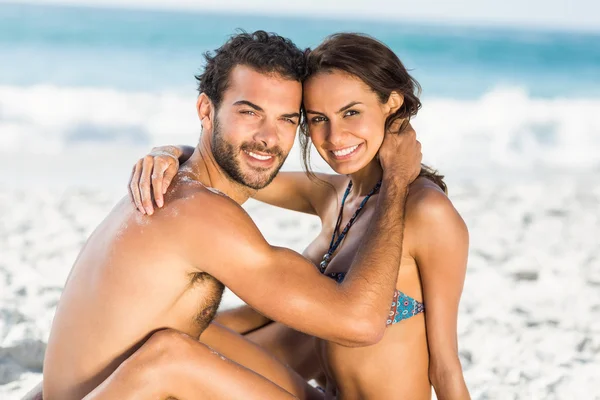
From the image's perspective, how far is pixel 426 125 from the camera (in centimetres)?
1378

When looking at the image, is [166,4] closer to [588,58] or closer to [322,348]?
[588,58]

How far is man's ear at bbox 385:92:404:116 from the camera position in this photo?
135 inches

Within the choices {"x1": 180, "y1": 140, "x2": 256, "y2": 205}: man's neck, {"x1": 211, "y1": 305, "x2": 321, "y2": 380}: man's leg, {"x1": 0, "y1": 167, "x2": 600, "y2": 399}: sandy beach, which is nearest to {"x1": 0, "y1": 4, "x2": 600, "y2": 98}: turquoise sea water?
{"x1": 0, "y1": 167, "x2": 600, "y2": 399}: sandy beach

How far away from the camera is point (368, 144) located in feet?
11.0

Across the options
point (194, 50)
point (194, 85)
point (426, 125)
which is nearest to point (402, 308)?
point (426, 125)

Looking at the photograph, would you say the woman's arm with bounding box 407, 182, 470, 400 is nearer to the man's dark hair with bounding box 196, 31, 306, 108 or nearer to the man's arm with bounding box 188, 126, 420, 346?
the man's arm with bounding box 188, 126, 420, 346

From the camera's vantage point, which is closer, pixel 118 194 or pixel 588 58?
pixel 118 194

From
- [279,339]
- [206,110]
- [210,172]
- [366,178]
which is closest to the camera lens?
[210,172]

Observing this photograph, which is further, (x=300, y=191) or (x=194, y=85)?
(x=194, y=85)

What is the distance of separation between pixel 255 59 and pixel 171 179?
66 cm

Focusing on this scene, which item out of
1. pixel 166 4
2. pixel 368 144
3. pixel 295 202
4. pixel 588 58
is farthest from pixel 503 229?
pixel 166 4

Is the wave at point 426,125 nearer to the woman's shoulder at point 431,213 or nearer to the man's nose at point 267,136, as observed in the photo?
the man's nose at point 267,136

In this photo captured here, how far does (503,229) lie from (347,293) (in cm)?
476

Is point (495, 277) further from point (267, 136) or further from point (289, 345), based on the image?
point (267, 136)
